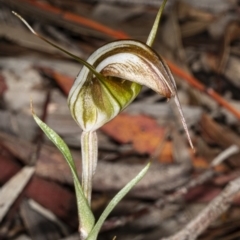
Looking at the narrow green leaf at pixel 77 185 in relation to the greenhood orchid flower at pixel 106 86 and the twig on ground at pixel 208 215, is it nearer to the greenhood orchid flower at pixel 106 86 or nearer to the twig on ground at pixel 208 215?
the greenhood orchid flower at pixel 106 86

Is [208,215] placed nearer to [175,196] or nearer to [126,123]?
[175,196]

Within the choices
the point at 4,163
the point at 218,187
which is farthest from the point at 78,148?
the point at 218,187

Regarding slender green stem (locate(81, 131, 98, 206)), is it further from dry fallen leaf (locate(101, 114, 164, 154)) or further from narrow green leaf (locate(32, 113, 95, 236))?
dry fallen leaf (locate(101, 114, 164, 154))

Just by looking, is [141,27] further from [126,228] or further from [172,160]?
[126,228]

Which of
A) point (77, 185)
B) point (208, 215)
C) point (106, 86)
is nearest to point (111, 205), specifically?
point (77, 185)

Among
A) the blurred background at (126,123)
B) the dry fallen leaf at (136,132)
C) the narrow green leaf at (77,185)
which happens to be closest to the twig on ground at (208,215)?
the blurred background at (126,123)
